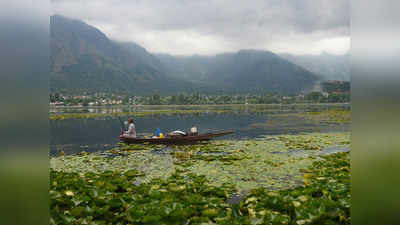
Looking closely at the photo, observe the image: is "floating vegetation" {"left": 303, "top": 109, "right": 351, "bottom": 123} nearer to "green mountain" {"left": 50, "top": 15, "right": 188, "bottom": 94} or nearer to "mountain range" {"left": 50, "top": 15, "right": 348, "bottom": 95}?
"green mountain" {"left": 50, "top": 15, "right": 188, "bottom": 94}

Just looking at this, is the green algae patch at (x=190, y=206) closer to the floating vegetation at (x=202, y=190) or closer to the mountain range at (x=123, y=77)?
the floating vegetation at (x=202, y=190)

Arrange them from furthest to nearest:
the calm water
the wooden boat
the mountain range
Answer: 1. the mountain range
2. the calm water
3. the wooden boat

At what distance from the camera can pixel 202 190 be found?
541 centimetres

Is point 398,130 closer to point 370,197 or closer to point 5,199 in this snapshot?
point 370,197

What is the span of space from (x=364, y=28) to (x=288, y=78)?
590 feet

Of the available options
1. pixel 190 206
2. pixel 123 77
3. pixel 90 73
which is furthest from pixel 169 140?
pixel 123 77

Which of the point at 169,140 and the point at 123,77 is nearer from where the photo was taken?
the point at 169,140

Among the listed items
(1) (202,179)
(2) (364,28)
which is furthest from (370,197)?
(1) (202,179)

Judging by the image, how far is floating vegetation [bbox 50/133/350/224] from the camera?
12.4 ft

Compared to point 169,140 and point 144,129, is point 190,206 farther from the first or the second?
point 144,129

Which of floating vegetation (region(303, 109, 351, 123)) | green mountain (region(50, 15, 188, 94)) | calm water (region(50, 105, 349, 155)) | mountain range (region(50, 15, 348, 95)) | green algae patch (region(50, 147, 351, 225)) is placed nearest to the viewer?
green algae patch (region(50, 147, 351, 225))

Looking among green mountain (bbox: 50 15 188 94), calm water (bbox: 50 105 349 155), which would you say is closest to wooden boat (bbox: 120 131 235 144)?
calm water (bbox: 50 105 349 155)

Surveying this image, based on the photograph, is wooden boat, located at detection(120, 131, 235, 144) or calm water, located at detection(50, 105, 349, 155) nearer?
wooden boat, located at detection(120, 131, 235, 144)

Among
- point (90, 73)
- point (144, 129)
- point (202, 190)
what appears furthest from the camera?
point (90, 73)
